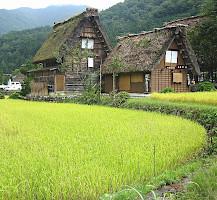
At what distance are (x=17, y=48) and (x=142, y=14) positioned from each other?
26568mm

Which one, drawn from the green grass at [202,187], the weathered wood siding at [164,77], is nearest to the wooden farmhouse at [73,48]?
the weathered wood siding at [164,77]

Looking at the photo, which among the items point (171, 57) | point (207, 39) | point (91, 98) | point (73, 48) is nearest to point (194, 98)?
point (91, 98)

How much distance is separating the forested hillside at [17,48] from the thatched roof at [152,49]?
1368 inches

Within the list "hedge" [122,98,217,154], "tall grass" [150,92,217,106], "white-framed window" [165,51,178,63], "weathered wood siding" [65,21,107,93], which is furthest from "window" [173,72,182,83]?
"hedge" [122,98,217,154]

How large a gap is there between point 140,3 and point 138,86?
28.0 m

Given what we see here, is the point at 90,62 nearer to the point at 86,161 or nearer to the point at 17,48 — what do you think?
the point at 86,161

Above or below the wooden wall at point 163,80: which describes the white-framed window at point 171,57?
above

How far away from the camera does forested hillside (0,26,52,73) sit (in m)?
49.6

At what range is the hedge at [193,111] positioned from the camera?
5986 mm

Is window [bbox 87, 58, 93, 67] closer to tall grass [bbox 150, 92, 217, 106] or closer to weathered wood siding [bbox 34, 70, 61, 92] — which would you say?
weathered wood siding [bbox 34, 70, 61, 92]

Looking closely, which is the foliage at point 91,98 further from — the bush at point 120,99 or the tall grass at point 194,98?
the tall grass at point 194,98

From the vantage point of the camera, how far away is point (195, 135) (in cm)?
536

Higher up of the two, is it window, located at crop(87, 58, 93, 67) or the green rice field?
window, located at crop(87, 58, 93, 67)

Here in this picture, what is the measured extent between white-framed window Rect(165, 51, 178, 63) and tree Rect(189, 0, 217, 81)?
5996 mm
